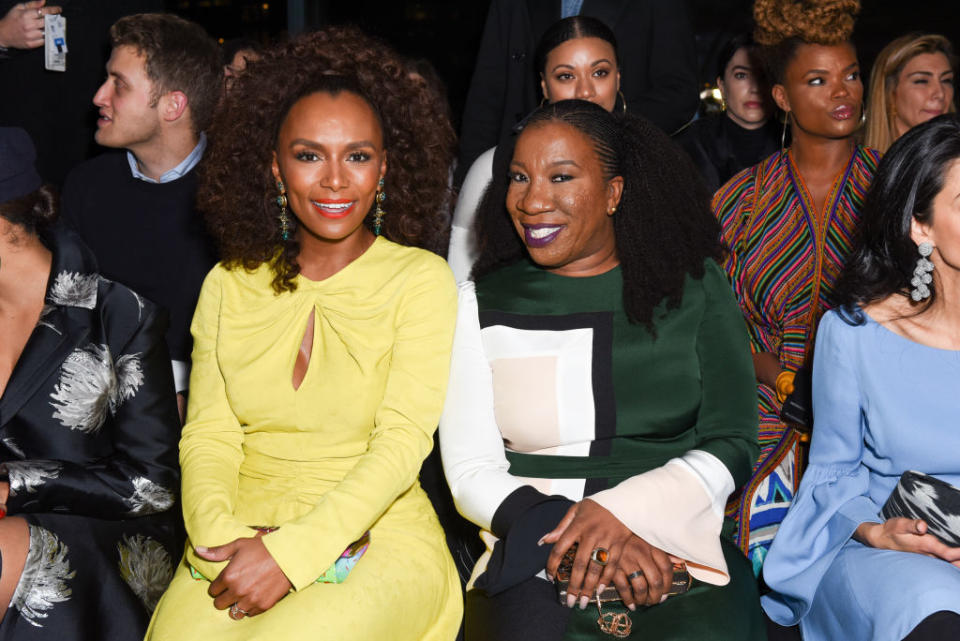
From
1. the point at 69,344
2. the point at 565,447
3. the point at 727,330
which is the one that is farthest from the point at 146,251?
the point at 727,330

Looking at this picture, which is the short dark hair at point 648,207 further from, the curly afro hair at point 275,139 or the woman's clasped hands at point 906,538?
the woman's clasped hands at point 906,538

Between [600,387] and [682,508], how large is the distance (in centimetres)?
39

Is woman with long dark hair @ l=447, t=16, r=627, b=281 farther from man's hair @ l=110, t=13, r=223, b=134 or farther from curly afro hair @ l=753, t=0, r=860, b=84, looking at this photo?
man's hair @ l=110, t=13, r=223, b=134

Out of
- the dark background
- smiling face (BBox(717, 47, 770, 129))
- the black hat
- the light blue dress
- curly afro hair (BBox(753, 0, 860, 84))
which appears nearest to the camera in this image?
the light blue dress

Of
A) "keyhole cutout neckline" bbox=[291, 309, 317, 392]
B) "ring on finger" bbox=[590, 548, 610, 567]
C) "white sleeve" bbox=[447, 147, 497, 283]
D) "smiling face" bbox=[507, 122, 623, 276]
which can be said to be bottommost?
A: "ring on finger" bbox=[590, 548, 610, 567]

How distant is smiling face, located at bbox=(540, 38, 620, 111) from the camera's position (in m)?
3.69

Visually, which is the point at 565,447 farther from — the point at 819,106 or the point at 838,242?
the point at 819,106

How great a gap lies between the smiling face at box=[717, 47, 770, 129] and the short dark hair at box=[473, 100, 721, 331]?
1874mm

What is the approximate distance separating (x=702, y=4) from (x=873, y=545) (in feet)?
13.8

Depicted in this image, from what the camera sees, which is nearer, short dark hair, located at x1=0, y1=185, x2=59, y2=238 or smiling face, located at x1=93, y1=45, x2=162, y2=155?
short dark hair, located at x1=0, y1=185, x2=59, y2=238

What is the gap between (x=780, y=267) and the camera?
355cm

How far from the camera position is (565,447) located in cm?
266

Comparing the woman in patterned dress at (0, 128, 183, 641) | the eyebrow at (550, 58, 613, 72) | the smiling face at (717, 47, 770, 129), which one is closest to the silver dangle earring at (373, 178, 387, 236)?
the woman in patterned dress at (0, 128, 183, 641)

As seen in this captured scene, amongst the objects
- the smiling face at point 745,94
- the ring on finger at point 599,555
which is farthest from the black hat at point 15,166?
the smiling face at point 745,94
